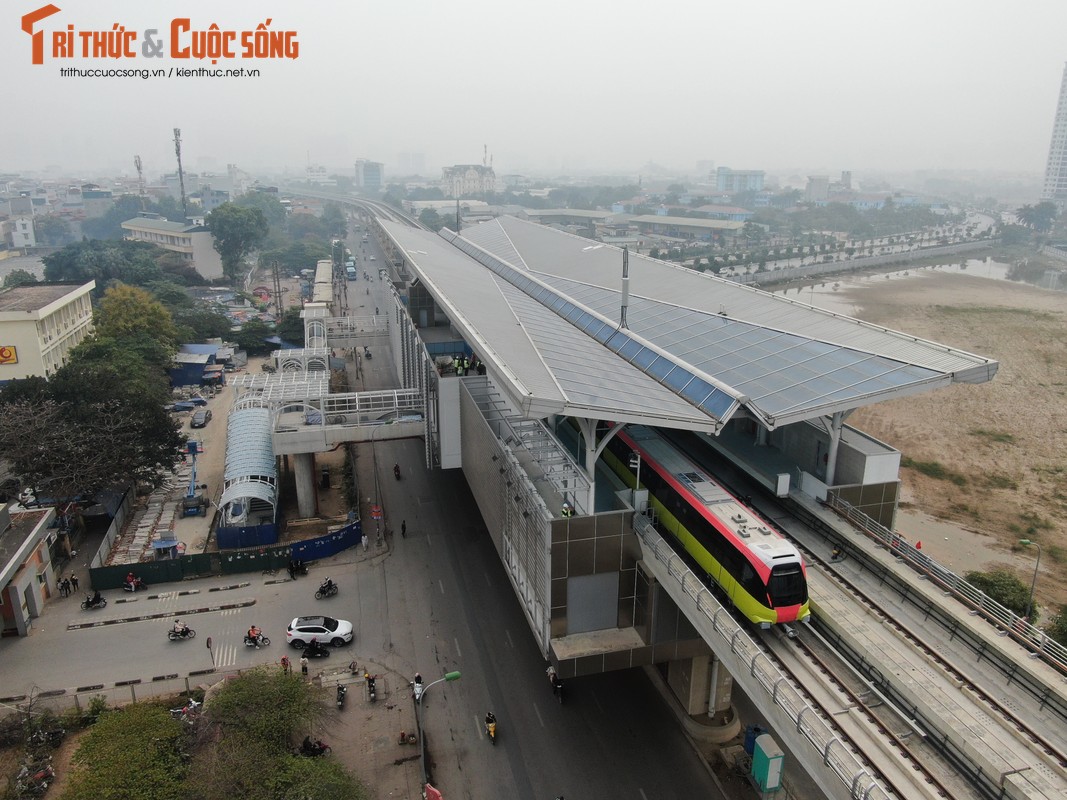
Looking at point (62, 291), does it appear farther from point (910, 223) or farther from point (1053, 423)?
point (910, 223)

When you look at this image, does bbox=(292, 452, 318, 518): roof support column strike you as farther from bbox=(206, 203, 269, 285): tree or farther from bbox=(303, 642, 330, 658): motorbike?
bbox=(206, 203, 269, 285): tree

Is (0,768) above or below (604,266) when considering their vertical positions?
below

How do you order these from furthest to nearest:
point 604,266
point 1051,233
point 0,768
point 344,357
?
1. point 1051,233
2. point 344,357
3. point 604,266
4. point 0,768

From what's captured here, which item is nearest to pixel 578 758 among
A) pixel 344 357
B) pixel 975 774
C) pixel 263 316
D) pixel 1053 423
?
pixel 975 774

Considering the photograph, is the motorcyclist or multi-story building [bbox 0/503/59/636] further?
multi-story building [bbox 0/503/59/636]

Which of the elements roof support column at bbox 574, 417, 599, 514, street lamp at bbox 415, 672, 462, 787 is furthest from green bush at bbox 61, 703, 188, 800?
roof support column at bbox 574, 417, 599, 514

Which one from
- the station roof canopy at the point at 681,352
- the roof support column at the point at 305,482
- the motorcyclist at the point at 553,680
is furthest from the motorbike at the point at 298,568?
the station roof canopy at the point at 681,352
